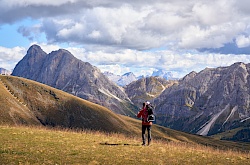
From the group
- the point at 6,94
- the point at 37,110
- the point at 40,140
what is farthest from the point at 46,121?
the point at 40,140

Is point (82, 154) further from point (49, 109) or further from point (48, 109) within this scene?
point (49, 109)

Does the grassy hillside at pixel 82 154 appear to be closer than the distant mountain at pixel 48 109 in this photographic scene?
Yes

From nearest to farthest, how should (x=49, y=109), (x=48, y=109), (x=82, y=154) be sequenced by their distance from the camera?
(x=82, y=154)
(x=48, y=109)
(x=49, y=109)

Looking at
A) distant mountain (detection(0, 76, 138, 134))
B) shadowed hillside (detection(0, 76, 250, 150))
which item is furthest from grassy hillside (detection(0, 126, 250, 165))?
distant mountain (detection(0, 76, 138, 134))

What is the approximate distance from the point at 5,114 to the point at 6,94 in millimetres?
18619

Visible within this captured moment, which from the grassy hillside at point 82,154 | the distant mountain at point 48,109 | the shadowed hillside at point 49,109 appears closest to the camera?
the grassy hillside at point 82,154

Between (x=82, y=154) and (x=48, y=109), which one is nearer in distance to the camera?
(x=82, y=154)

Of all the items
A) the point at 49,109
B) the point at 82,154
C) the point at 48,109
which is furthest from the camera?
the point at 49,109

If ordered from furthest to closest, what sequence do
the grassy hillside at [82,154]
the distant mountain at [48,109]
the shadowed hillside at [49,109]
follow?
the shadowed hillside at [49,109], the distant mountain at [48,109], the grassy hillside at [82,154]

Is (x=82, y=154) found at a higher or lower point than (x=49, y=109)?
lower

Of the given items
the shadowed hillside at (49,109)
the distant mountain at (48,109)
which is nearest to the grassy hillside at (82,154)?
the shadowed hillside at (49,109)

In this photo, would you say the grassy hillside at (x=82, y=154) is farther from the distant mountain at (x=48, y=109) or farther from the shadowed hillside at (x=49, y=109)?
the distant mountain at (x=48, y=109)

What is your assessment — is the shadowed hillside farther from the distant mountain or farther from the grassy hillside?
the grassy hillside

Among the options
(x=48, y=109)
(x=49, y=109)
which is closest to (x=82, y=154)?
(x=48, y=109)
